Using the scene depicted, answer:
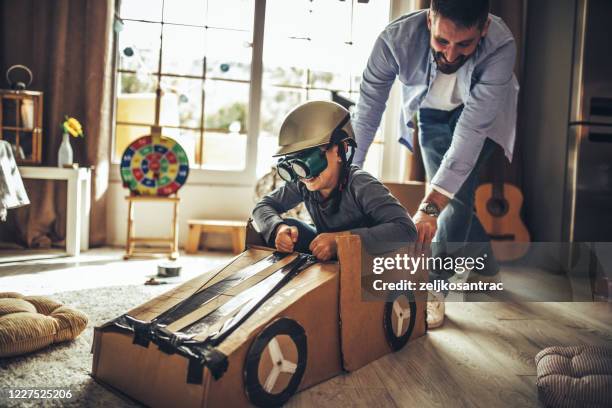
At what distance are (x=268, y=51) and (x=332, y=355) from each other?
248 cm

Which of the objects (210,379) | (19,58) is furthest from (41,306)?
(19,58)

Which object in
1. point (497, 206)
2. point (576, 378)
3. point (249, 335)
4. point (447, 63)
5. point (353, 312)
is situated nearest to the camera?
point (249, 335)

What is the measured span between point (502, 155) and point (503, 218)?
0.39m

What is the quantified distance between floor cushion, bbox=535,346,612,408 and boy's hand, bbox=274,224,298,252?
64 cm

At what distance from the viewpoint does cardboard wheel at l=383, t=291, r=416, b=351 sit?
1.35 m

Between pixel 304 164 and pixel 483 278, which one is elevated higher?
pixel 304 164

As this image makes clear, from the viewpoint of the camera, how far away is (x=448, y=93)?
1.78m

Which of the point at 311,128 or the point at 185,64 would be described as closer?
the point at 311,128

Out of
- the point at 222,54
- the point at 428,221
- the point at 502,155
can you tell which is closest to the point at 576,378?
the point at 428,221

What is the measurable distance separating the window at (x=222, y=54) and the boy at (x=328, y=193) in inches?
70.1

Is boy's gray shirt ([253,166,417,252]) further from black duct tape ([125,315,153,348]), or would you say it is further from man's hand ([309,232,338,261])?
black duct tape ([125,315,153,348])

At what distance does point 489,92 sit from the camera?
161 cm

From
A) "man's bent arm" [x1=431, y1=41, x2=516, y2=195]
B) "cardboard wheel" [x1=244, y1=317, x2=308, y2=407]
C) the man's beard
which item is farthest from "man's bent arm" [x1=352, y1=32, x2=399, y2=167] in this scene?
"cardboard wheel" [x1=244, y1=317, x2=308, y2=407]

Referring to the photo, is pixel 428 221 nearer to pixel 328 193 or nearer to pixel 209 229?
pixel 328 193
